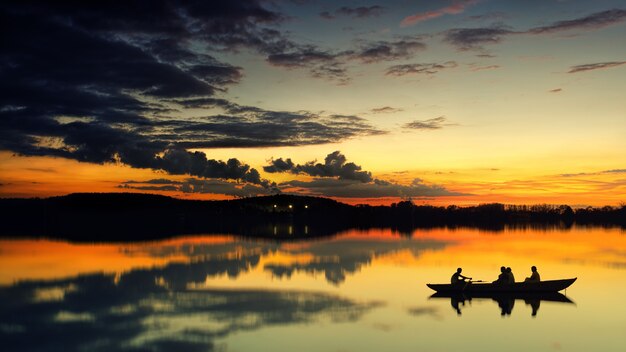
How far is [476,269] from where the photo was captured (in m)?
41.0

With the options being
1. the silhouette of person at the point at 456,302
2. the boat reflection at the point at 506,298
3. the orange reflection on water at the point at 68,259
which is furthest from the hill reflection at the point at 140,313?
the orange reflection on water at the point at 68,259

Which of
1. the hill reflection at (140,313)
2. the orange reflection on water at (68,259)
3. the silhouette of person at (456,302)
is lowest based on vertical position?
the orange reflection on water at (68,259)

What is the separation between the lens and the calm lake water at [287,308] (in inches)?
777

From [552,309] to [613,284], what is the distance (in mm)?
10029

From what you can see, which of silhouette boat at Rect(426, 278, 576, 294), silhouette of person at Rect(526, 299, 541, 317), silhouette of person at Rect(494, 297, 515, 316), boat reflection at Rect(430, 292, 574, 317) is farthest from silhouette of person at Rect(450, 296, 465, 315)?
silhouette of person at Rect(526, 299, 541, 317)

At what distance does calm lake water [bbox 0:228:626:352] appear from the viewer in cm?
1975

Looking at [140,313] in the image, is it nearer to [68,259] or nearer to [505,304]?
[505,304]

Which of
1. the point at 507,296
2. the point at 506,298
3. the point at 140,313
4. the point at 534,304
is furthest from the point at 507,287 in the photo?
the point at 140,313

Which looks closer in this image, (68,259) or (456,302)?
(456,302)

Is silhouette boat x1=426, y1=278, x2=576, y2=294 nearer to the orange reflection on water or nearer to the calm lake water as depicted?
the calm lake water

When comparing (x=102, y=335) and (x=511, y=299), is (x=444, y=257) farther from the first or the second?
(x=102, y=335)

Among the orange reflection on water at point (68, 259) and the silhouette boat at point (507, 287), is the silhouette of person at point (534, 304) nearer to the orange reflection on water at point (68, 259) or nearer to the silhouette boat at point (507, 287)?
the silhouette boat at point (507, 287)

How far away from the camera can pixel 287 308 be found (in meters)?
25.3

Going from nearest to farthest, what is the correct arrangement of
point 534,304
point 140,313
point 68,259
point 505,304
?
point 140,313 → point 505,304 → point 534,304 → point 68,259
